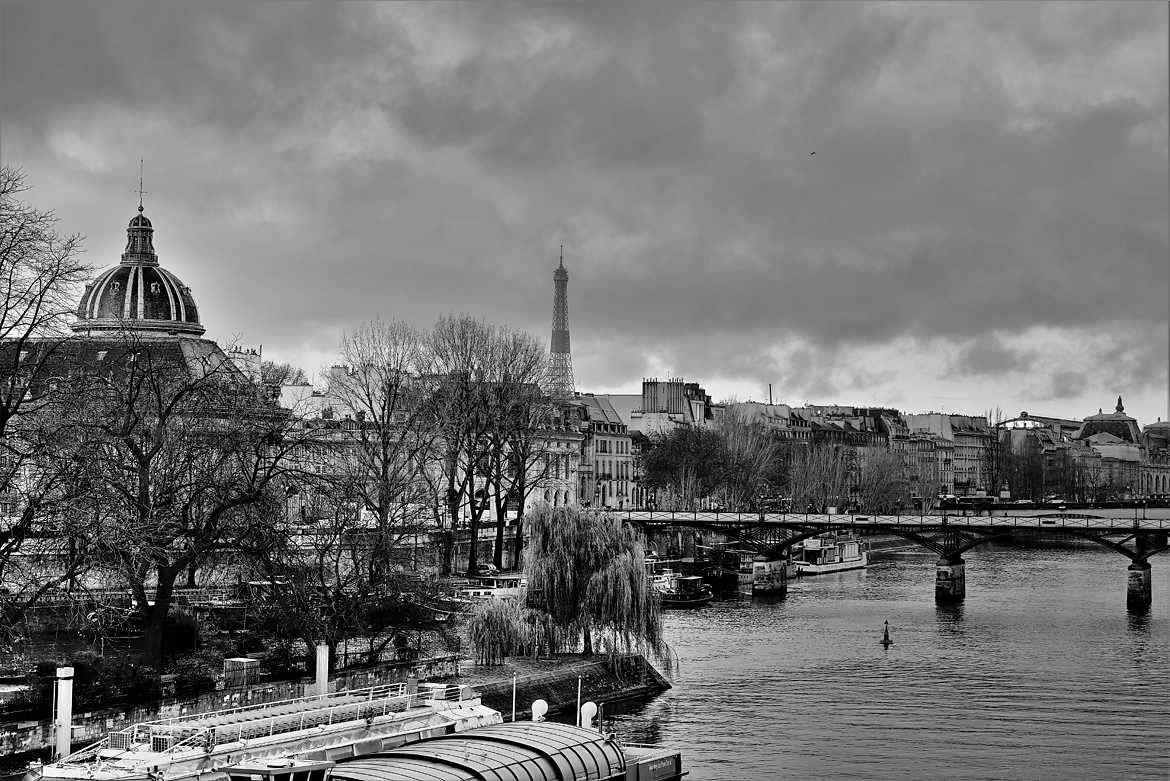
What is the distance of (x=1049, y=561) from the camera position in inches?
4350

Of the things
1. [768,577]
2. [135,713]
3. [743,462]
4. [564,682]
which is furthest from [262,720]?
[743,462]

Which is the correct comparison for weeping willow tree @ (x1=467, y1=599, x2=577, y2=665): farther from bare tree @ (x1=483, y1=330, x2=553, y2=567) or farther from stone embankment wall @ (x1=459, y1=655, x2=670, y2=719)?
bare tree @ (x1=483, y1=330, x2=553, y2=567)

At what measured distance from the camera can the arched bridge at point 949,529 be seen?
8000 centimetres

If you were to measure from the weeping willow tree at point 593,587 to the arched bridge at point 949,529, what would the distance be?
3083 centimetres

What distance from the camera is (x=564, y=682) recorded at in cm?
4634

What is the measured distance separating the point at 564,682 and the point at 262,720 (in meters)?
14.6

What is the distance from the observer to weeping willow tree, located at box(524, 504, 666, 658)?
5125 cm

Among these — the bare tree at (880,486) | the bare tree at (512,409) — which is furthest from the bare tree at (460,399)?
the bare tree at (880,486)

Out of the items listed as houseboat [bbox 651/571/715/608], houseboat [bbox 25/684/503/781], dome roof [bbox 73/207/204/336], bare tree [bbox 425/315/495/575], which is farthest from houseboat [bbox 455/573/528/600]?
dome roof [bbox 73/207/204/336]

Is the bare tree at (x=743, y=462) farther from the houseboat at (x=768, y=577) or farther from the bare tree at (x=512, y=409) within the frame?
the bare tree at (x=512, y=409)

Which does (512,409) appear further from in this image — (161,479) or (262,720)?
(262,720)

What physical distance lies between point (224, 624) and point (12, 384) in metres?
20.4

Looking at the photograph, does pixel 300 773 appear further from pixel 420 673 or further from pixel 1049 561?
pixel 1049 561

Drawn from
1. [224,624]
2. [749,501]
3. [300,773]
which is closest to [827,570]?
[749,501]
